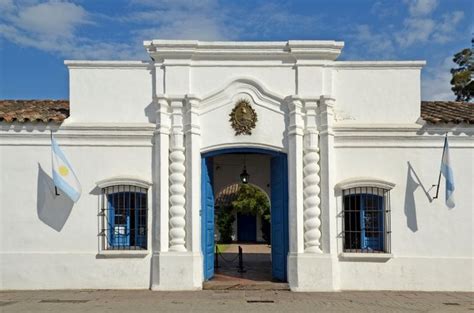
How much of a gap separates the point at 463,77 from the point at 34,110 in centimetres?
2312

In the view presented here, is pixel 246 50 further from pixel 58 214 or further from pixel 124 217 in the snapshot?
pixel 58 214

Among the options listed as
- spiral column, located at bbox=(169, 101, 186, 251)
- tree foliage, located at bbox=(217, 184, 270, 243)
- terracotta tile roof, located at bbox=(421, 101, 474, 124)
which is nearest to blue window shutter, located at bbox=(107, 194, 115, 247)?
spiral column, located at bbox=(169, 101, 186, 251)

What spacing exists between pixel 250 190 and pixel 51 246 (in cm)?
1954

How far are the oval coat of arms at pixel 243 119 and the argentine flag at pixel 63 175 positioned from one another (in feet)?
12.1

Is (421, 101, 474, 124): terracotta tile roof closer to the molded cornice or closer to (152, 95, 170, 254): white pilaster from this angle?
the molded cornice

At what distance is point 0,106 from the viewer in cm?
1293

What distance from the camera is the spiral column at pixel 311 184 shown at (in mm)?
11125

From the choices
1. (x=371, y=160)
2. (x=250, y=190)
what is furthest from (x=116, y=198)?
(x=250, y=190)

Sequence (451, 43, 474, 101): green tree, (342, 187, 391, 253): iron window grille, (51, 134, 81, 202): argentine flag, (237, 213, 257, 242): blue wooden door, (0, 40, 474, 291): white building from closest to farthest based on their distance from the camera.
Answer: (51, 134, 81, 202): argentine flag < (0, 40, 474, 291): white building < (342, 187, 391, 253): iron window grille < (451, 43, 474, 101): green tree < (237, 213, 257, 242): blue wooden door

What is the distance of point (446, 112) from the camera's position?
1230 centimetres

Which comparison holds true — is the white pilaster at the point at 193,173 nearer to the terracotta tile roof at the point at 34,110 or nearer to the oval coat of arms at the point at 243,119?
the oval coat of arms at the point at 243,119

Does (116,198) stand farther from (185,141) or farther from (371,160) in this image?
(371,160)

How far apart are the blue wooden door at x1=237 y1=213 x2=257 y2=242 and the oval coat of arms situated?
22.0m

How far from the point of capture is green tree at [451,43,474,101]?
2733 centimetres
